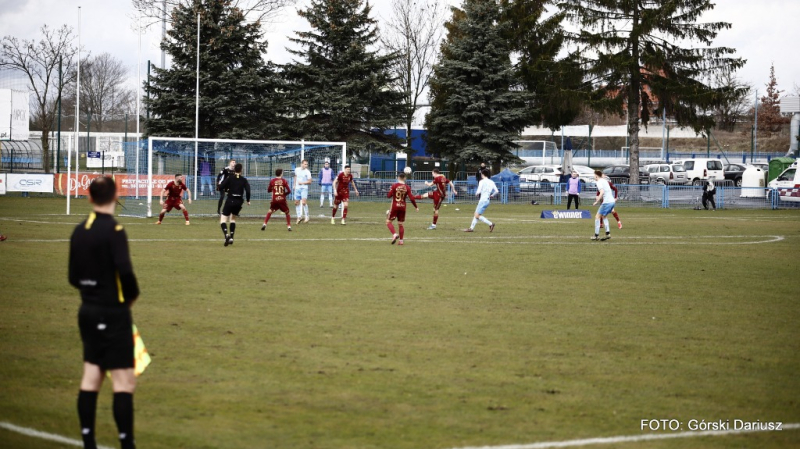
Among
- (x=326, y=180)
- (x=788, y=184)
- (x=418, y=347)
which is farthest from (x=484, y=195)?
(x=788, y=184)

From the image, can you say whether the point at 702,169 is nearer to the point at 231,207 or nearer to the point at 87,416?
the point at 231,207

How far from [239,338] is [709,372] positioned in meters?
4.99

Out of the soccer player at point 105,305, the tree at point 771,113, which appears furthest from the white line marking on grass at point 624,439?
the tree at point 771,113

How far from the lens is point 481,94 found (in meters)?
49.1

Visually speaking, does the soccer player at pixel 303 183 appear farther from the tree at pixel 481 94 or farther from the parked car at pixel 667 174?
the parked car at pixel 667 174

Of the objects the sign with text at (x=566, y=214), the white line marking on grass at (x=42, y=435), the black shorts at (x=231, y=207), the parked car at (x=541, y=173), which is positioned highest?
the parked car at (x=541, y=173)

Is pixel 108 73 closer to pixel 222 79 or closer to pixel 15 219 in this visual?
pixel 222 79

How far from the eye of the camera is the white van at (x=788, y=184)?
42.5 meters

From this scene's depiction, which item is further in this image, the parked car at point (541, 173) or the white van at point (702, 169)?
the parked car at point (541, 173)

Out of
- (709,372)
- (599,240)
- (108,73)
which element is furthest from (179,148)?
(108,73)

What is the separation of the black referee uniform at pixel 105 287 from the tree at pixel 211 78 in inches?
1644

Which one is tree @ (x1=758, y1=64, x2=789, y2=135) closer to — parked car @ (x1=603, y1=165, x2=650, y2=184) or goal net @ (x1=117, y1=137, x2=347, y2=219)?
parked car @ (x1=603, y1=165, x2=650, y2=184)

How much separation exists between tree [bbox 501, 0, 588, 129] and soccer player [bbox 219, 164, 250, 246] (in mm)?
31277

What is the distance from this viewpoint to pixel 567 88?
4975 cm
